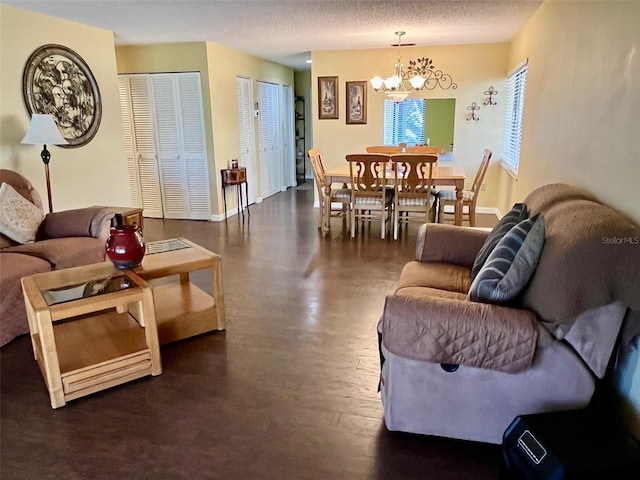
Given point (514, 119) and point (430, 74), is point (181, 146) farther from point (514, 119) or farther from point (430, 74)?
point (514, 119)

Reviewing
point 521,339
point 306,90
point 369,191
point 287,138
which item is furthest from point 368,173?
point 306,90

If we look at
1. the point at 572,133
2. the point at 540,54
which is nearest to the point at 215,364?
the point at 572,133

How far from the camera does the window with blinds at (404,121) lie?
264 inches

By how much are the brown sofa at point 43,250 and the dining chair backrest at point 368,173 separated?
8.23 ft

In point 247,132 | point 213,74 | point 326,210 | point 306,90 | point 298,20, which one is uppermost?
point 298,20

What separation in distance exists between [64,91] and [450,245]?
3865 millimetres

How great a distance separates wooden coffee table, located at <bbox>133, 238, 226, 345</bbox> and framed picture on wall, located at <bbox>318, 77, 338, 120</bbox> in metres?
4.35

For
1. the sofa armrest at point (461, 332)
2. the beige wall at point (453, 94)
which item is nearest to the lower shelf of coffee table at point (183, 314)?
the sofa armrest at point (461, 332)

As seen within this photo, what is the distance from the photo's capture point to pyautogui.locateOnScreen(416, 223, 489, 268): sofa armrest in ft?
9.02

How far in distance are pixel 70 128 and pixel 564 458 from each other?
4753 millimetres

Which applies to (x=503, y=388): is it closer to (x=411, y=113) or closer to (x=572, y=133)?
(x=572, y=133)

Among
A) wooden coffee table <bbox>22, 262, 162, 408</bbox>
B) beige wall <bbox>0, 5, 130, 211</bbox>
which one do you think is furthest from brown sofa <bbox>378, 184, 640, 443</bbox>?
beige wall <bbox>0, 5, 130, 211</bbox>

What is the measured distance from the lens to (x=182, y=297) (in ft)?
10.1

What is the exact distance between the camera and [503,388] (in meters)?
1.82
